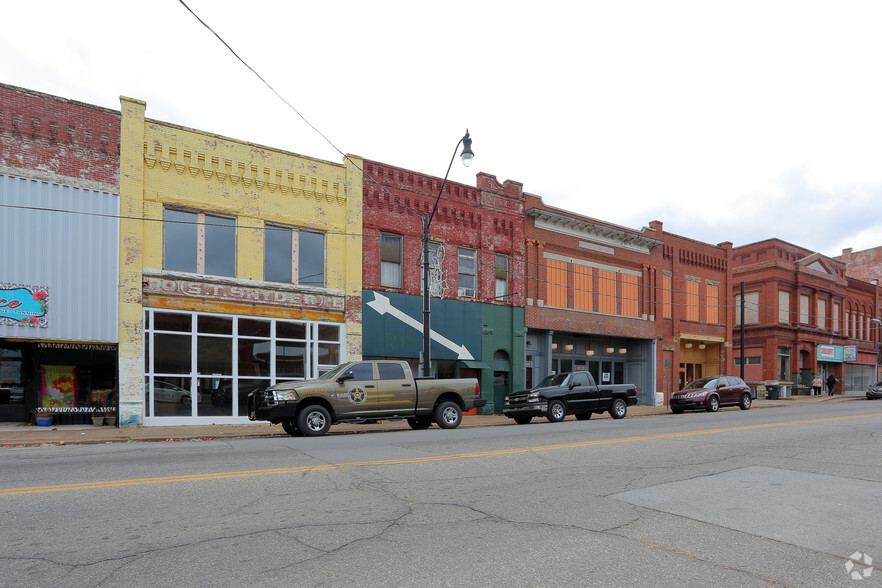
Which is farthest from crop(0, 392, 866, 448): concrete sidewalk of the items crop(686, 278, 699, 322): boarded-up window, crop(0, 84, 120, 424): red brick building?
crop(686, 278, 699, 322): boarded-up window

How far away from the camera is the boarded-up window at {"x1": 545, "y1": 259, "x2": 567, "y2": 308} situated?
2742 centimetres

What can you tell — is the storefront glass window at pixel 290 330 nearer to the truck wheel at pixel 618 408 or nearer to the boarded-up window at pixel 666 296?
the truck wheel at pixel 618 408

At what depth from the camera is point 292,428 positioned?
14742 millimetres

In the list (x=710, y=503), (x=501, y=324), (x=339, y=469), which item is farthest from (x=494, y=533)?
(x=501, y=324)

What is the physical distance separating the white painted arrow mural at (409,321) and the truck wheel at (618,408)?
6143 mm

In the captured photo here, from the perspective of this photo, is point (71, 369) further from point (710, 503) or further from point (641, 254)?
point (641, 254)

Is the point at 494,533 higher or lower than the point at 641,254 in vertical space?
lower

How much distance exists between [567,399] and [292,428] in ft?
28.9

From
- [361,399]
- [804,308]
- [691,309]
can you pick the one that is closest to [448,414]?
[361,399]

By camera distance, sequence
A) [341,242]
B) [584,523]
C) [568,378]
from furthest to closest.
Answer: [341,242] → [568,378] → [584,523]

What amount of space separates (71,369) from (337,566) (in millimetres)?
17396

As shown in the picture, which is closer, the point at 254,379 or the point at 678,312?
the point at 254,379

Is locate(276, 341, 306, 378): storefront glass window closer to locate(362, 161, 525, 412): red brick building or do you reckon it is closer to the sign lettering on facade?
the sign lettering on facade

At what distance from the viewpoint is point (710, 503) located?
6637 millimetres
